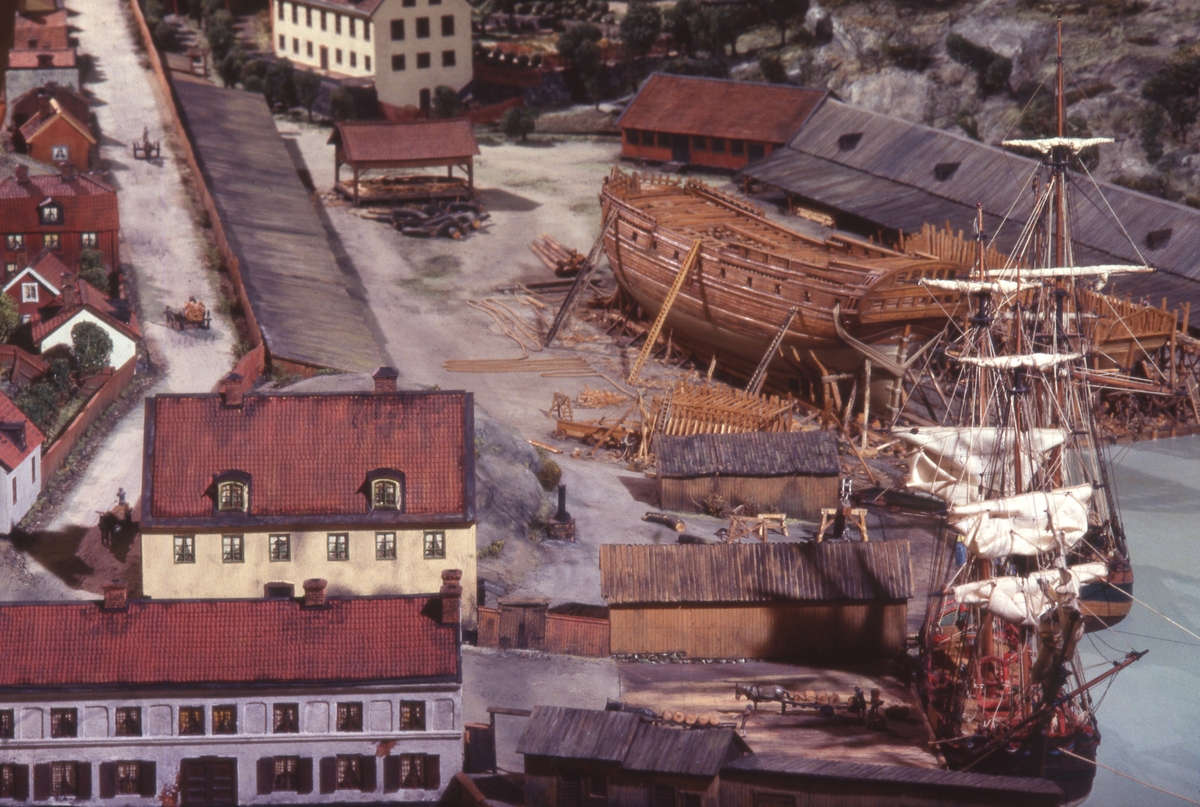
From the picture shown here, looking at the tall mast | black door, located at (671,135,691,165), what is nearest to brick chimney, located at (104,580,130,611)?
the tall mast

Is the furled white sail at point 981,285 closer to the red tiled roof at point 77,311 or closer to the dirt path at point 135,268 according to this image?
the dirt path at point 135,268

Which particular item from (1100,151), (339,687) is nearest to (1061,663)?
(339,687)

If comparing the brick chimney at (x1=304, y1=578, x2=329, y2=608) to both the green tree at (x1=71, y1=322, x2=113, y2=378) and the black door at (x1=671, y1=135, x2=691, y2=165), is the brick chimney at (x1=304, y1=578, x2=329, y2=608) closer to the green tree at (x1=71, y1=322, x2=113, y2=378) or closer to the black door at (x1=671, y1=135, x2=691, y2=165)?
the green tree at (x1=71, y1=322, x2=113, y2=378)

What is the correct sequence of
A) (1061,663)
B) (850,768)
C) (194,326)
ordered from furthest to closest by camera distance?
(194,326) → (1061,663) → (850,768)

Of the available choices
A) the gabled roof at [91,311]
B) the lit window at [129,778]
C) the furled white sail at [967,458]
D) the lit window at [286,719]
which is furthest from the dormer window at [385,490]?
the gabled roof at [91,311]

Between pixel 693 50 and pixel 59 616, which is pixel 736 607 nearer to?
pixel 59 616

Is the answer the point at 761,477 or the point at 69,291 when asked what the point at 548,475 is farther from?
the point at 69,291

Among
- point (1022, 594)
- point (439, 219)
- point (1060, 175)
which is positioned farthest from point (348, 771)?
point (439, 219)
